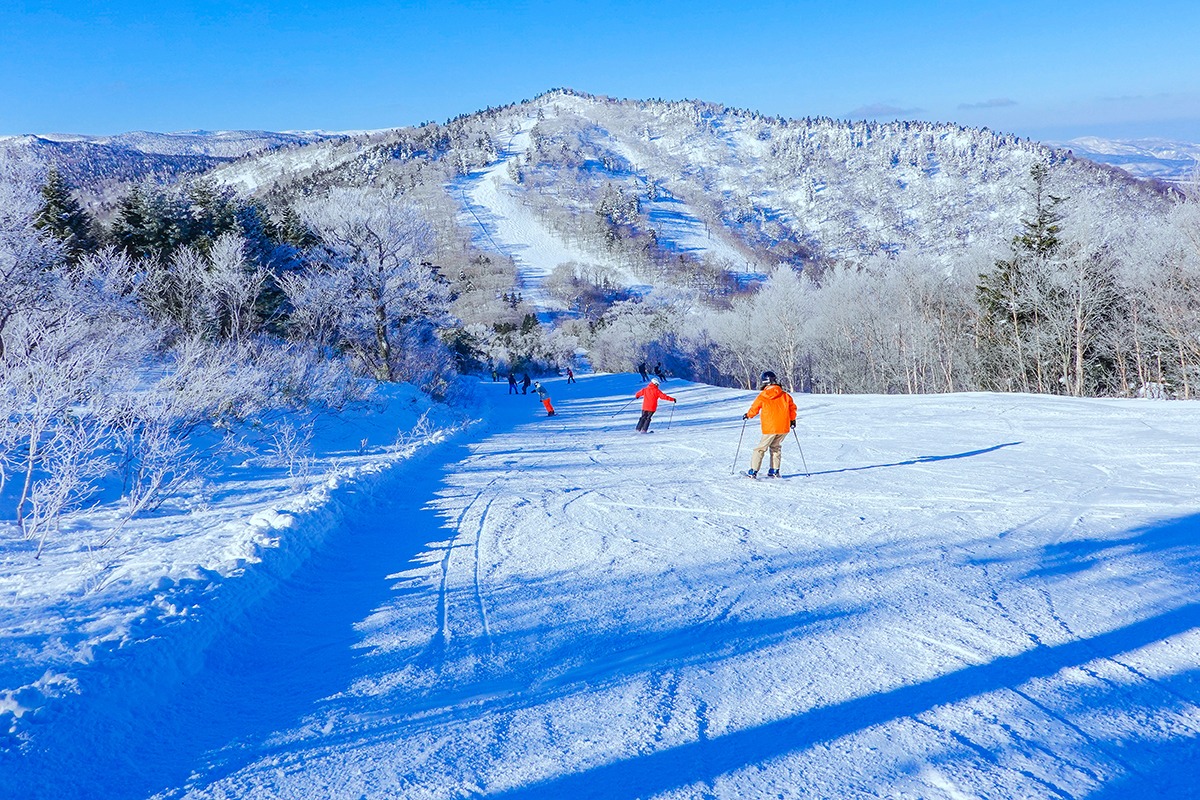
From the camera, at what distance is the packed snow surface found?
274cm

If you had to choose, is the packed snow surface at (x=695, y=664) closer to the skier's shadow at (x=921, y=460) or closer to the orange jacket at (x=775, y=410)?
the orange jacket at (x=775, y=410)

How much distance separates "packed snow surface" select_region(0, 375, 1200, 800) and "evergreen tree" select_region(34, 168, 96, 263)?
23.0m

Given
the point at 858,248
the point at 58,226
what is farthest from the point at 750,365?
the point at 858,248

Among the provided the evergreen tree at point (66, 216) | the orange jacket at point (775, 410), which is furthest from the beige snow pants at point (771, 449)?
the evergreen tree at point (66, 216)

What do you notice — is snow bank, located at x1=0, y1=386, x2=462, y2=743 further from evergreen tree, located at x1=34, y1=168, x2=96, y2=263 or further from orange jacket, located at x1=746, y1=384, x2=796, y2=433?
evergreen tree, located at x1=34, y1=168, x2=96, y2=263

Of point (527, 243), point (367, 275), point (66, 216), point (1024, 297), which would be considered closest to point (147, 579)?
point (367, 275)

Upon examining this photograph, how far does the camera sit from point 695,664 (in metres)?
3.67

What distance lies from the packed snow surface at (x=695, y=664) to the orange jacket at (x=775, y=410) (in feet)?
5.60

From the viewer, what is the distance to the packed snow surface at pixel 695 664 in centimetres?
274

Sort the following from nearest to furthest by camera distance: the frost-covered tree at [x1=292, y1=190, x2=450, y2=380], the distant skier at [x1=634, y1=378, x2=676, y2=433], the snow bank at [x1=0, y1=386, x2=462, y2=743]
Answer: the snow bank at [x1=0, y1=386, x2=462, y2=743] < the distant skier at [x1=634, y1=378, x2=676, y2=433] < the frost-covered tree at [x1=292, y1=190, x2=450, y2=380]

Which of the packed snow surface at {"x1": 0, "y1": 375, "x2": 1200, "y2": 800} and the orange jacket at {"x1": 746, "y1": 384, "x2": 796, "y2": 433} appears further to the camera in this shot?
the orange jacket at {"x1": 746, "y1": 384, "x2": 796, "y2": 433}

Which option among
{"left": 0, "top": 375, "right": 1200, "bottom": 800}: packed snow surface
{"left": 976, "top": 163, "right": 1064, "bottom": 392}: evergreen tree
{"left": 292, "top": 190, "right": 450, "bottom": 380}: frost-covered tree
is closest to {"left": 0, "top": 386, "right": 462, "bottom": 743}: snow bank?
{"left": 0, "top": 375, "right": 1200, "bottom": 800}: packed snow surface

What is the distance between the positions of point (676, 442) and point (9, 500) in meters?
11.2

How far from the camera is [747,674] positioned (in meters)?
3.53
